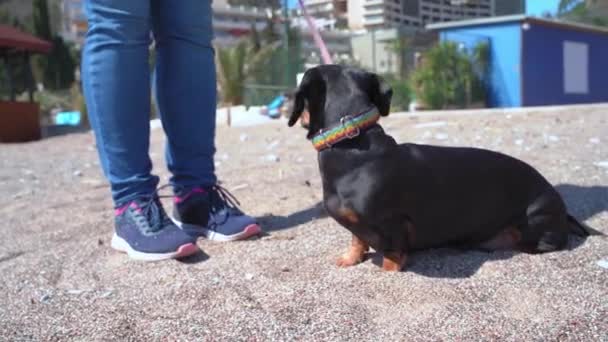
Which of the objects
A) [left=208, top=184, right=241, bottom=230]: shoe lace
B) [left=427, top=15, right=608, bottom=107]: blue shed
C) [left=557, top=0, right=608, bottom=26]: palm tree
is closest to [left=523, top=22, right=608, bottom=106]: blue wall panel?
[left=427, top=15, right=608, bottom=107]: blue shed

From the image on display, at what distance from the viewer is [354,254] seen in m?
1.78

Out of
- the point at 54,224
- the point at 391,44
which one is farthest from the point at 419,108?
the point at 54,224

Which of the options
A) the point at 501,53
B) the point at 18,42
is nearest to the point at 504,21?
the point at 501,53

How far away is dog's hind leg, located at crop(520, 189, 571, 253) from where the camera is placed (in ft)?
→ 5.87

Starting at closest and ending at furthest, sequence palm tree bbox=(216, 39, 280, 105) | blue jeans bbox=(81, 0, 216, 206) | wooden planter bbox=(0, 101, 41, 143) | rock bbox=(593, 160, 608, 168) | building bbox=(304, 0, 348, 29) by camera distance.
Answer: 1. blue jeans bbox=(81, 0, 216, 206)
2. building bbox=(304, 0, 348, 29)
3. rock bbox=(593, 160, 608, 168)
4. wooden planter bbox=(0, 101, 41, 143)
5. palm tree bbox=(216, 39, 280, 105)

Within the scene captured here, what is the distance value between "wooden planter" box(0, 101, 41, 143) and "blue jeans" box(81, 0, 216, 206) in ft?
26.4

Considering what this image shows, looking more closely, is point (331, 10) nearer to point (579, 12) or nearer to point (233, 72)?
point (233, 72)

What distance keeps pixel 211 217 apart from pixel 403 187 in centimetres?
72

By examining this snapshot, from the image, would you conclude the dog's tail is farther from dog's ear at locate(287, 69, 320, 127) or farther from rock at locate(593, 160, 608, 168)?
rock at locate(593, 160, 608, 168)

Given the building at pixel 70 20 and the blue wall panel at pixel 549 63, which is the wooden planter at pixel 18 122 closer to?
the blue wall panel at pixel 549 63

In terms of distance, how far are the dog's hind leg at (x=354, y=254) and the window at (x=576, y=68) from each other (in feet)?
36.2

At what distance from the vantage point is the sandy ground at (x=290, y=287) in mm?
1342

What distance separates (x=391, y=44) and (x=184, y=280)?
10051mm

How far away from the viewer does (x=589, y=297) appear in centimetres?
144
